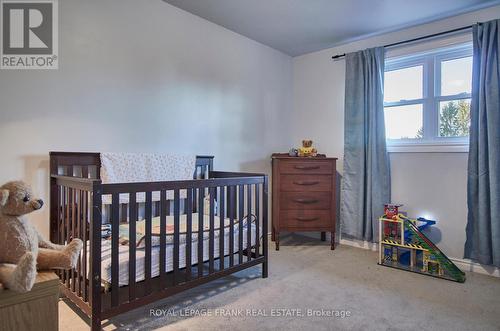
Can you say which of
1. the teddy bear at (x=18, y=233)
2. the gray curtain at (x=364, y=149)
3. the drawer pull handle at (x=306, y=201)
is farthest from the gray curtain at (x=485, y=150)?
the teddy bear at (x=18, y=233)

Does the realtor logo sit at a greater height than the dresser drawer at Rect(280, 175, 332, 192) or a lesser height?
greater

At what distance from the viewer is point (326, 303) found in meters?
1.94

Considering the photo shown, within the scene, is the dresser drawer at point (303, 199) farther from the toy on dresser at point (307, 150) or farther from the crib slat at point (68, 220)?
the crib slat at point (68, 220)

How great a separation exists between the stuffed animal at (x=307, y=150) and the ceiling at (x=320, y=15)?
112cm

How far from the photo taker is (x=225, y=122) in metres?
3.11

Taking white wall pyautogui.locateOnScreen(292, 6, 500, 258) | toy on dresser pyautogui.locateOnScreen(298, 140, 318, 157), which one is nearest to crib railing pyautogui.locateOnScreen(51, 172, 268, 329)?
toy on dresser pyautogui.locateOnScreen(298, 140, 318, 157)

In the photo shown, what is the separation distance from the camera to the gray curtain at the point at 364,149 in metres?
3.03

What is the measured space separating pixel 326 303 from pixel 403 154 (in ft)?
5.84

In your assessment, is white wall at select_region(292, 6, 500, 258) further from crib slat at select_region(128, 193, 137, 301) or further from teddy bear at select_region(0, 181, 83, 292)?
teddy bear at select_region(0, 181, 83, 292)

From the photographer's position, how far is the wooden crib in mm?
1490

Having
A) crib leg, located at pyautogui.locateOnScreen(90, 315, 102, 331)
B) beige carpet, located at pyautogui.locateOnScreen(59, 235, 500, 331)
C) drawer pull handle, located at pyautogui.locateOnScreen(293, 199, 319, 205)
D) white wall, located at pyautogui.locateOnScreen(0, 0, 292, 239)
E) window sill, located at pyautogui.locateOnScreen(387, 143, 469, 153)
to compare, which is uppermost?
white wall, located at pyautogui.locateOnScreen(0, 0, 292, 239)

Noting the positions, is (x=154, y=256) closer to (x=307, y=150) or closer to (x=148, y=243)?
(x=148, y=243)

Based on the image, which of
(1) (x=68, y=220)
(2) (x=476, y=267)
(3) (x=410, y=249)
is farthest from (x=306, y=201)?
(1) (x=68, y=220)

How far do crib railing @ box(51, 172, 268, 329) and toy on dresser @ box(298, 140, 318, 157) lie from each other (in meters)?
1.25
